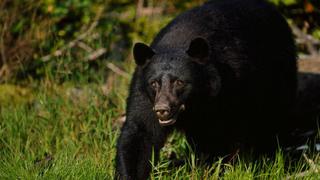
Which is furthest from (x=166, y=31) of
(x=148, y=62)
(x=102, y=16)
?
(x=102, y=16)

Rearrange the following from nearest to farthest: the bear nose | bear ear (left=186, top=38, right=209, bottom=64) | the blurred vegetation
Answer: the bear nose, bear ear (left=186, top=38, right=209, bottom=64), the blurred vegetation

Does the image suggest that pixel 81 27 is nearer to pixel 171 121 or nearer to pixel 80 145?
pixel 80 145

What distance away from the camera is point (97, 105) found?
700 cm

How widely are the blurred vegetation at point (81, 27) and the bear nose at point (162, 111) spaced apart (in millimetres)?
2565

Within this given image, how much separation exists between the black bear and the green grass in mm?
218

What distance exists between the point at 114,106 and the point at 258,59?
5.22 ft

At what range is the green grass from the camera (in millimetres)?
5363

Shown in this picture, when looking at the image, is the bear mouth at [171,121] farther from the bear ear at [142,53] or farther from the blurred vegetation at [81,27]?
the blurred vegetation at [81,27]

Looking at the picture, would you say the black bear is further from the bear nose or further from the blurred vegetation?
the blurred vegetation

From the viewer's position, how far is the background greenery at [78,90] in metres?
5.56

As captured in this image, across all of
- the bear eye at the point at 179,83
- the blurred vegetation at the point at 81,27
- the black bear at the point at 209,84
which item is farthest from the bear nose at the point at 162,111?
the blurred vegetation at the point at 81,27

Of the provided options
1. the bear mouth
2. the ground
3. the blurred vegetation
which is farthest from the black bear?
the blurred vegetation

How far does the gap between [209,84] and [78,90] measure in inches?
82.6

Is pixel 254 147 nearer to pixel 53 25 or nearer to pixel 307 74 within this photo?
pixel 307 74
